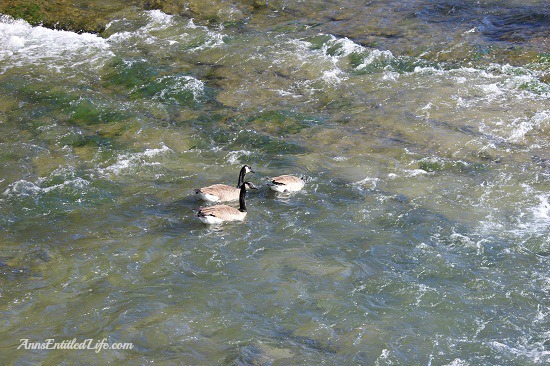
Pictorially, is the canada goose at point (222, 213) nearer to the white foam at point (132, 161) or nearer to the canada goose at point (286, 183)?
the canada goose at point (286, 183)

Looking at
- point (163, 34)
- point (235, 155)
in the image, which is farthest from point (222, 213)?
point (163, 34)

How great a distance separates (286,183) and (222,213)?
1.57 m

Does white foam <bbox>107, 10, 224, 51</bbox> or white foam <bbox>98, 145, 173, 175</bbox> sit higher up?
white foam <bbox>107, 10, 224, 51</bbox>

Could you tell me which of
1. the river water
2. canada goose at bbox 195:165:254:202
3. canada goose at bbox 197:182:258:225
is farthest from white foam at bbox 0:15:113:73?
canada goose at bbox 197:182:258:225

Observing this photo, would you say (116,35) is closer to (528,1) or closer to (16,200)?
(16,200)

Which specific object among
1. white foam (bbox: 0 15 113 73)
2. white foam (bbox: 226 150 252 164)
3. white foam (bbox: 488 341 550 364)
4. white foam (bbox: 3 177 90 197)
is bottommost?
white foam (bbox: 226 150 252 164)

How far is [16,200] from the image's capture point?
41.1ft

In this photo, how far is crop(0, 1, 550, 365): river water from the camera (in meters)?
9.01

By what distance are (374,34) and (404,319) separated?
12.8 m

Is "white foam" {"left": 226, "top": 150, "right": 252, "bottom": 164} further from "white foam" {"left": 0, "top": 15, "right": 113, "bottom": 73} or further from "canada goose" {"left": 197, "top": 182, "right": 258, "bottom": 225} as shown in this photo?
"white foam" {"left": 0, "top": 15, "right": 113, "bottom": 73}

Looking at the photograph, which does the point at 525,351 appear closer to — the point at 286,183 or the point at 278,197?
the point at 286,183

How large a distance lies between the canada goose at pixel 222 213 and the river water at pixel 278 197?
25 cm

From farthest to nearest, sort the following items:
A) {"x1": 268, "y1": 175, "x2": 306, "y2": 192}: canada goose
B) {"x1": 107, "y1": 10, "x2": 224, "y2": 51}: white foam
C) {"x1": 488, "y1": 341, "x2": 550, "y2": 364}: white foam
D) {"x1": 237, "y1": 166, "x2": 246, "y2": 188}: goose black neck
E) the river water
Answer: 1. {"x1": 107, "y1": 10, "x2": 224, "y2": 51}: white foam
2. {"x1": 237, "y1": 166, "x2": 246, "y2": 188}: goose black neck
3. {"x1": 268, "y1": 175, "x2": 306, "y2": 192}: canada goose
4. the river water
5. {"x1": 488, "y1": 341, "x2": 550, "y2": 364}: white foam

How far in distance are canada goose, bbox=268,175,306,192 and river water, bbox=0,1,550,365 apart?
0.24 m
